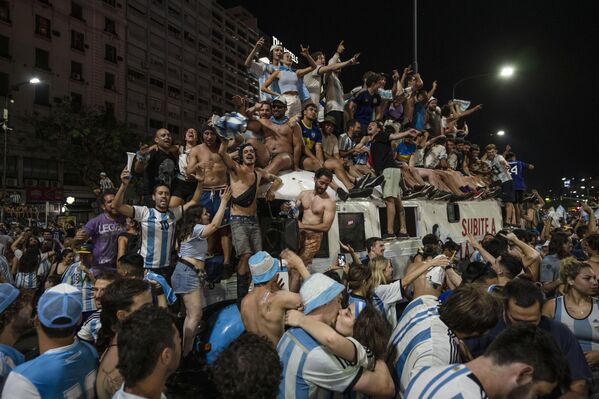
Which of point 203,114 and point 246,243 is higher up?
point 203,114

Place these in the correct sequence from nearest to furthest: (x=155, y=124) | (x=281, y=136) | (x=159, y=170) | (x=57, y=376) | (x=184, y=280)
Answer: (x=57, y=376) → (x=184, y=280) → (x=159, y=170) → (x=281, y=136) → (x=155, y=124)

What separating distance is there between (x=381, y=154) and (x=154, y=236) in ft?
16.5

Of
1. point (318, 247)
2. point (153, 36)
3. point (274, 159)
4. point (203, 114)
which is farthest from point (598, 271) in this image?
point (203, 114)

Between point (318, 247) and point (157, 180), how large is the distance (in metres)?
2.55

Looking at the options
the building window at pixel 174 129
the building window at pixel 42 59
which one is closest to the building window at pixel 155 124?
the building window at pixel 174 129

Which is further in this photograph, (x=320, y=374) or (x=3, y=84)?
(x=3, y=84)

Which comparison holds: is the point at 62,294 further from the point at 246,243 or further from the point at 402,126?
the point at 402,126

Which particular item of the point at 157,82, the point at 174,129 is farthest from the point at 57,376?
the point at 174,129

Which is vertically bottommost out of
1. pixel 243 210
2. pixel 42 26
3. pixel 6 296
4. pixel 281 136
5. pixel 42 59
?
pixel 6 296

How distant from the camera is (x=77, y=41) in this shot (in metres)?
34.3

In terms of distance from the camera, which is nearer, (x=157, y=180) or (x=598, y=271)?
(x=598, y=271)

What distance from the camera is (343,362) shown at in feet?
7.38

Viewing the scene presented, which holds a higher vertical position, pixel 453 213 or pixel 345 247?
pixel 453 213

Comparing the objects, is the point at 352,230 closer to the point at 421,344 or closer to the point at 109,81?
the point at 421,344
